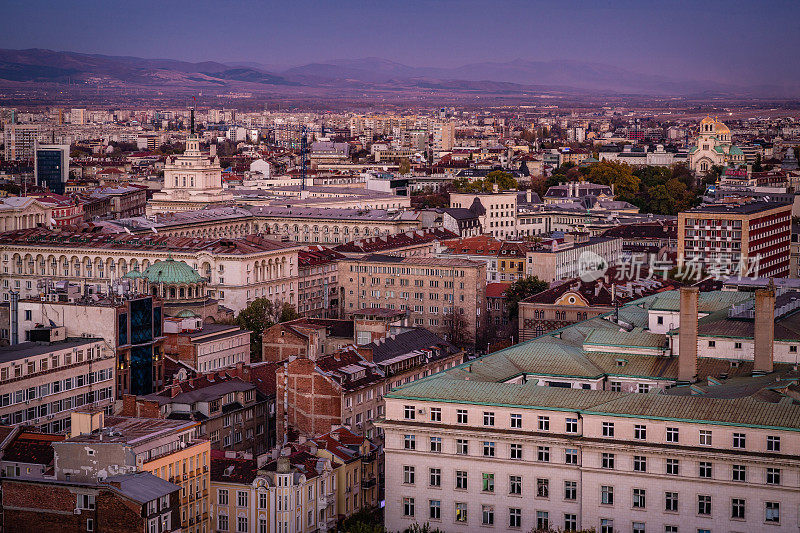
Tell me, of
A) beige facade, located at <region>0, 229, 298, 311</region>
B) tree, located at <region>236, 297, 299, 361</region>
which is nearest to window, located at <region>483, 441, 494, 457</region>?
tree, located at <region>236, 297, 299, 361</region>

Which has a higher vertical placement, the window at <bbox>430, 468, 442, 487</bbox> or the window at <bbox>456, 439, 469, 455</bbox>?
the window at <bbox>456, 439, 469, 455</bbox>

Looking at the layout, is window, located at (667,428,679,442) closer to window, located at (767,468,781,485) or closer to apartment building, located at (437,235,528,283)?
window, located at (767,468,781,485)

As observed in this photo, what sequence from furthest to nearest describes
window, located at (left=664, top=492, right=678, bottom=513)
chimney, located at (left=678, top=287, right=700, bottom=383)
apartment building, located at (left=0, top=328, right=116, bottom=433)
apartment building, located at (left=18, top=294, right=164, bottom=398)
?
apartment building, located at (left=18, top=294, right=164, bottom=398) → apartment building, located at (left=0, top=328, right=116, bottom=433) → chimney, located at (left=678, top=287, right=700, bottom=383) → window, located at (left=664, top=492, right=678, bottom=513)

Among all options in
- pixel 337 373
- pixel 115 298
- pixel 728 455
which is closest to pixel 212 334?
pixel 115 298

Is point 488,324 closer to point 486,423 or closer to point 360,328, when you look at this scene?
point 360,328

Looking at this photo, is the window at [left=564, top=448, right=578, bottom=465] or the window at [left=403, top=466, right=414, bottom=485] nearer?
the window at [left=564, top=448, right=578, bottom=465]

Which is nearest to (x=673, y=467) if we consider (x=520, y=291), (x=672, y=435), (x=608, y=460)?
(x=672, y=435)
